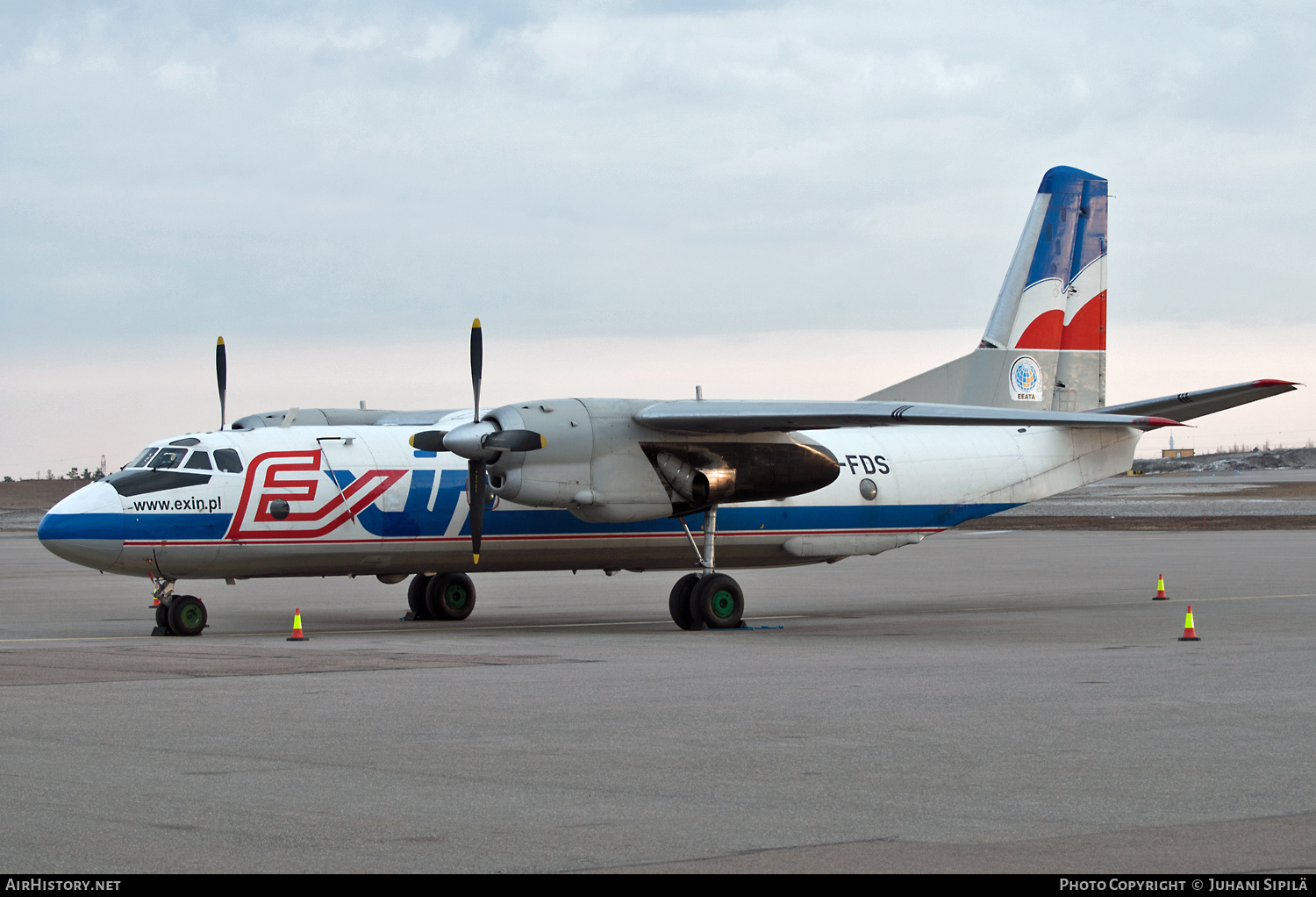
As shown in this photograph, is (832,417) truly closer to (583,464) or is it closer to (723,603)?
(723,603)

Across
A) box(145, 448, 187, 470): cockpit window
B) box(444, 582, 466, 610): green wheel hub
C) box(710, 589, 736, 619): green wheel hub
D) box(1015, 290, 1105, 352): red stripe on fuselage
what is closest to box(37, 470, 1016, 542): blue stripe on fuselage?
box(145, 448, 187, 470): cockpit window

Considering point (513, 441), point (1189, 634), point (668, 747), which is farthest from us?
point (513, 441)

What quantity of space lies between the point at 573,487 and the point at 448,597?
17.3 ft

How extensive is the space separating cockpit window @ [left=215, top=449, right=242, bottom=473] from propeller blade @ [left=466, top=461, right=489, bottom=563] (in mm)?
3495

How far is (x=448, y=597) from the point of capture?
25641 mm

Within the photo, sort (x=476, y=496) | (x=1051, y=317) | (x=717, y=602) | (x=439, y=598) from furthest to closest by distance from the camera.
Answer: (x=1051, y=317) → (x=439, y=598) → (x=717, y=602) → (x=476, y=496)

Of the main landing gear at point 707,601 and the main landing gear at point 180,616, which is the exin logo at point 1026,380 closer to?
the main landing gear at point 707,601

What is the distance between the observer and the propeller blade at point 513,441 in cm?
2088

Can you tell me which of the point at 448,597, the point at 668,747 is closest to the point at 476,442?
the point at 448,597

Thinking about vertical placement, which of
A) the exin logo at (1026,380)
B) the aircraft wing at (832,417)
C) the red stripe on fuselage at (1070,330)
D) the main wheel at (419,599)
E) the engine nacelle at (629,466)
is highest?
the red stripe on fuselage at (1070,330)

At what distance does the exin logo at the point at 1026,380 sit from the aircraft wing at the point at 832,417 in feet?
22.9

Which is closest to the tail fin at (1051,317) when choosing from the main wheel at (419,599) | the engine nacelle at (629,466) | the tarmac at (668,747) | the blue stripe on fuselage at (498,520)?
the blue stripe on fuselage at (498,520)

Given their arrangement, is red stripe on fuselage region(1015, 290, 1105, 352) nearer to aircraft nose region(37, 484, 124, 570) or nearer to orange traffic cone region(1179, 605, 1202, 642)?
orange traffic cone region(1179, 605, 1202, 642)

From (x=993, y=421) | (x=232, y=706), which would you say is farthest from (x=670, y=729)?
(x=993, y=421)
